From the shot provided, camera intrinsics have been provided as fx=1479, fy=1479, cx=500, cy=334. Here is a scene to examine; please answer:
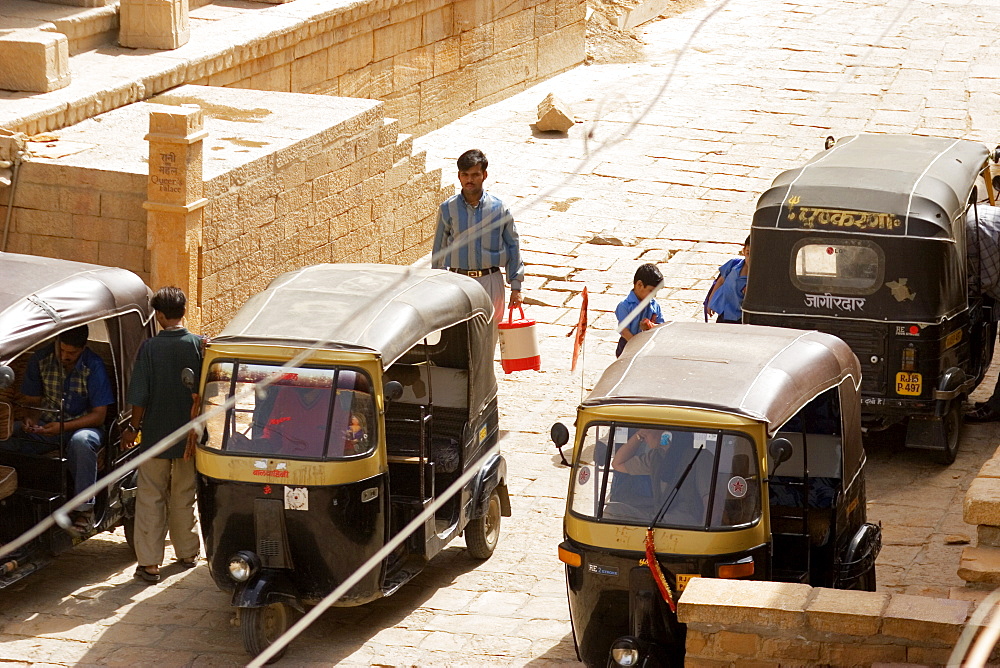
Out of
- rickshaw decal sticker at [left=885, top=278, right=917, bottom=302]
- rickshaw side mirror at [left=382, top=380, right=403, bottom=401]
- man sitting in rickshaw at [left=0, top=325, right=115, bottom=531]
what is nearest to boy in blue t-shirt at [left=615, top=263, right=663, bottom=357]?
rickshaw decal sticker at [left=885, top=278, right=917, bottom=302]

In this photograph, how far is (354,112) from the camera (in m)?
13.6

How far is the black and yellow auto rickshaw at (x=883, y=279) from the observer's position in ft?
33.2

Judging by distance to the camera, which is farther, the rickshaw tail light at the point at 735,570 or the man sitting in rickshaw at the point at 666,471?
the man sitting in rickshaw at the point at 666,471

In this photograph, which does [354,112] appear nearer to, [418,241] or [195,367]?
[418,241]

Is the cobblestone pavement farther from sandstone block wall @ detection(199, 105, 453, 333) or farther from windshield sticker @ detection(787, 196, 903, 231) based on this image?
windshield sticker @ detection(787, 196, 903, 231)

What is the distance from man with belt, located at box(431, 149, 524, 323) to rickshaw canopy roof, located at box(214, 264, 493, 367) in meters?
1.48

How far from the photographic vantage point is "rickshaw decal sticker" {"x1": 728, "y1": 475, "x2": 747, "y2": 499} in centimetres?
691

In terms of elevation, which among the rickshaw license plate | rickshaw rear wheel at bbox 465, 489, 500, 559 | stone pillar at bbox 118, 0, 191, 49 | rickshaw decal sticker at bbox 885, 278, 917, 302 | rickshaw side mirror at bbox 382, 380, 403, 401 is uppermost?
stone pillar at bbox 118, 0, 191, 49

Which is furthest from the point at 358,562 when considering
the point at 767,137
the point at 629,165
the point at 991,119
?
the point at 991,119

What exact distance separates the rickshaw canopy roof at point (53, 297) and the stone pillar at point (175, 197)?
212 centimetres

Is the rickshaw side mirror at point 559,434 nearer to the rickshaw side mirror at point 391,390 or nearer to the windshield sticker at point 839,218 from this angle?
the rickshaw side mirror at point 391,390

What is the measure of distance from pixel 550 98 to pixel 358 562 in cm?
1222

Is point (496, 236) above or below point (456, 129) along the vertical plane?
above

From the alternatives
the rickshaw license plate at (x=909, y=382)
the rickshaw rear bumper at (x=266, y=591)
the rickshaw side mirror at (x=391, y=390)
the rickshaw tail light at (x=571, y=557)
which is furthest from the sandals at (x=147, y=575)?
the rickshaw license plate at (x=909, y=382)
